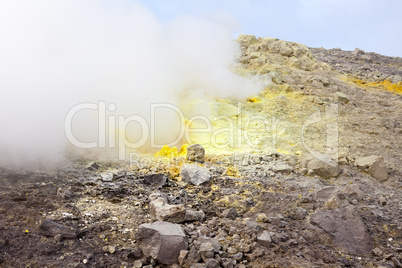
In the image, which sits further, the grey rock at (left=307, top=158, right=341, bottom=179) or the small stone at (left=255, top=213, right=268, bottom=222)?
the grey rock at (left=307, top=158, right=341, bottom=179)

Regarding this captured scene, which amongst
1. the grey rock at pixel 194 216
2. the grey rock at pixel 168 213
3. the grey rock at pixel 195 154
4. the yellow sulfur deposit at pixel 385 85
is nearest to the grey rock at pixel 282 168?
the grey rock at pixel 195 154

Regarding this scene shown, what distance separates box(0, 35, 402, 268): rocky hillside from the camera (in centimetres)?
248

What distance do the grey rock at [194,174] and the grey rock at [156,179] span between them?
0.92 ft

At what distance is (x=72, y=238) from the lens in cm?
253

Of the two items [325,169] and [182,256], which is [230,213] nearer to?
[182,256]

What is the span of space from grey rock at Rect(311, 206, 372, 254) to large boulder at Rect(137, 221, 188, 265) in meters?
1.54

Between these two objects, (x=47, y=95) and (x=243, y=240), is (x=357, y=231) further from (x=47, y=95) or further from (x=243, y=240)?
(x=47, y=95)

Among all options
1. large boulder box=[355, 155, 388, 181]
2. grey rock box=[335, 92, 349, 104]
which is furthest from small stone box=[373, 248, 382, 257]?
grey rock box=[335, 92, 349, 104]

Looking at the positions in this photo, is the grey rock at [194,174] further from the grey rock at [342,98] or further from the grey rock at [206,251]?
the grey rock at [342,98]

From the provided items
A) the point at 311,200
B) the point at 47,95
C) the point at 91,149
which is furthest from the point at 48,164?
the point at 311,200

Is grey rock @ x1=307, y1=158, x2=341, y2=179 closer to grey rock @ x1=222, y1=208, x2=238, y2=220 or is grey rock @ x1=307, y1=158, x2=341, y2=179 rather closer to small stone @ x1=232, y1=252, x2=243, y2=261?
grey rock @ x1=222, y1=208, x2=238, y2=220

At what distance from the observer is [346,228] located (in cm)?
317

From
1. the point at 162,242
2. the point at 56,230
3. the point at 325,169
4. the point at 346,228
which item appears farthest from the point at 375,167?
the point at 56,230

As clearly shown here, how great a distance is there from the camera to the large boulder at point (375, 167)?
4707 millimetres
